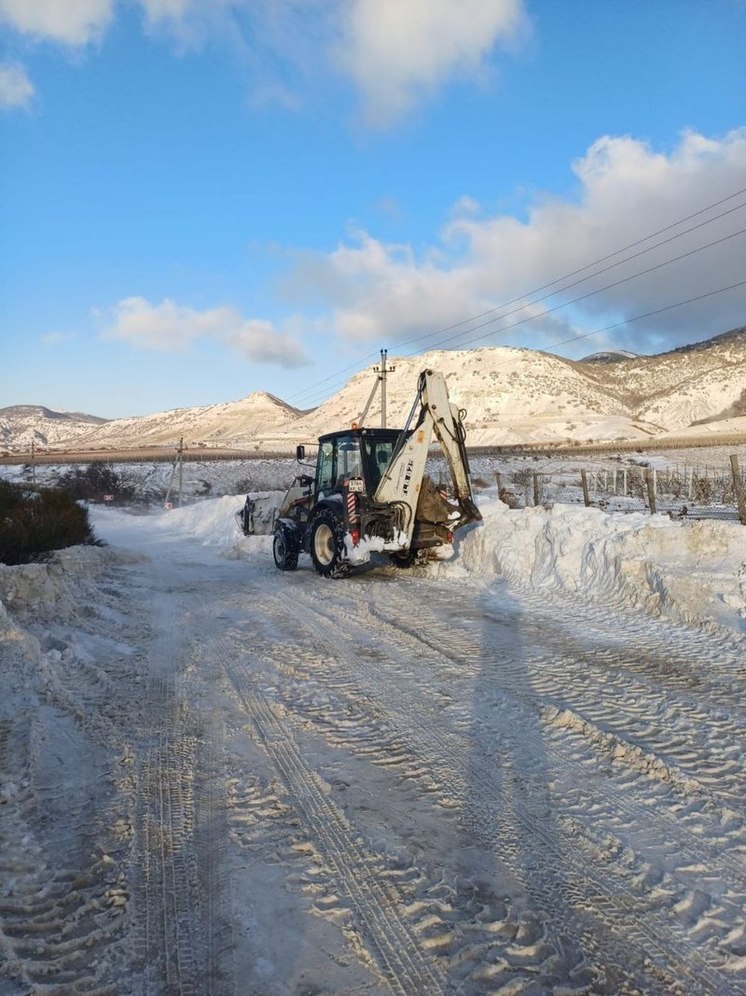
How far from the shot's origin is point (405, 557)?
38.6 feet

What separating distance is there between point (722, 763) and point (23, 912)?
3.80 meters

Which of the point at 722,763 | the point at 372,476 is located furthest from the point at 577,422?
the point at 722,763

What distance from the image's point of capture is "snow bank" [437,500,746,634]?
25.5ft

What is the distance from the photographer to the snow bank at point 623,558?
25.5 ft

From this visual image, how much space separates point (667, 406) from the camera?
103 m

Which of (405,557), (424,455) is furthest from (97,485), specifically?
(424,455)

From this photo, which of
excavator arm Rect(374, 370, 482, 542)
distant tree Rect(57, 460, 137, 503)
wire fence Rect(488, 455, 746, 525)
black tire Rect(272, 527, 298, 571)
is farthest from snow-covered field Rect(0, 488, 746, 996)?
distant tree Rect(57, 460, 137, 503)

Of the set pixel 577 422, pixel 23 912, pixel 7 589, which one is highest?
pixel 577 422

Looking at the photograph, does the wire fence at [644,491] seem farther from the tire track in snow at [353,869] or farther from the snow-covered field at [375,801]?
the tire track in snow at [353,869]

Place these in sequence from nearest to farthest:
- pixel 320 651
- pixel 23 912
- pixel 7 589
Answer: pixel 23 912 < pixel 320 651 < pixel 7 589

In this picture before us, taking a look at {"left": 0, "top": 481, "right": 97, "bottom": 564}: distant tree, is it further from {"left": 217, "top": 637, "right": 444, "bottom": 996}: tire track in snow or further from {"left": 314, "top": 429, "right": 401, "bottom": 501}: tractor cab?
{"left": 217, "top": 637, "right": 444, "bottom": 996}: tire track in snow

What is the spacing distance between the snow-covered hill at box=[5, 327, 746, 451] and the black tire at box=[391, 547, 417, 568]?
217 ft

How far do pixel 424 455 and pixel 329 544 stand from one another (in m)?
2.41

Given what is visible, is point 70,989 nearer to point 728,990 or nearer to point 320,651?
point 728,990
